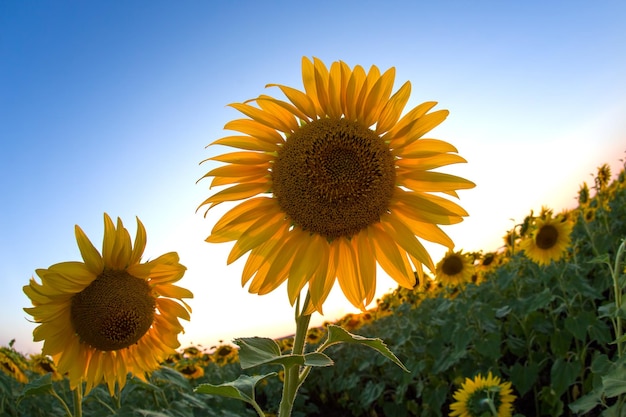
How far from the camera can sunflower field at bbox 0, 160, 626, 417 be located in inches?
144

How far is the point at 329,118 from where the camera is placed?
6.05 feet

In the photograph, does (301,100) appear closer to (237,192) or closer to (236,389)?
(237,192)

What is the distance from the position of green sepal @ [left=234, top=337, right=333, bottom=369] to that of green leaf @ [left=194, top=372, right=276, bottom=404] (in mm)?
62

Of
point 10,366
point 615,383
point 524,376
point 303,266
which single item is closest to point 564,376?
point 524,376

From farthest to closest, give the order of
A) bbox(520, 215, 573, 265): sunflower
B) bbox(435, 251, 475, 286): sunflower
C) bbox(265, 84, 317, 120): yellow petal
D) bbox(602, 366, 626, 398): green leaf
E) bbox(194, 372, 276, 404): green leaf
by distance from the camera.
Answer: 1. bbox(435, 251, 475, 286): sunflower
2. bbox(520, 215, 573, 265): sunflower
3. bbox(602, 366, 626, 398): green leaf
4. bbox(265, 84, 317, 120): yellow petal
5. bbox(194, 372, 276, 404): green leaf

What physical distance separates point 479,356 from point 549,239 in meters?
1.55

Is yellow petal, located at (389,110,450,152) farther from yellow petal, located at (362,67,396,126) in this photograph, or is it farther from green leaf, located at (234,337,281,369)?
green leaf, located at (234,337,281,369)

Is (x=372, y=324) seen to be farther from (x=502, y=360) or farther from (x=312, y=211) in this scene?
(x=312, y=211)

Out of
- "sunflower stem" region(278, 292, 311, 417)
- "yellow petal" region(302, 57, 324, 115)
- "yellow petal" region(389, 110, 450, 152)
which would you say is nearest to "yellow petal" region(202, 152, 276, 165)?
"yellow petal" region(302, 57, 324, 115)

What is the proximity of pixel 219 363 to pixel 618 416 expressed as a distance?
603 centimetres

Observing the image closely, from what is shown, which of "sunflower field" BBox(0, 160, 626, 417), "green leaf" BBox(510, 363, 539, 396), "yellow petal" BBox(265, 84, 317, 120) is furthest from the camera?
"green leaf" BBox(510, 363, 539, 396)

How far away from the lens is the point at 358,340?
1.43m

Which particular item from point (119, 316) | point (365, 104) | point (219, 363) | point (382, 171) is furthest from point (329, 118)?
point (219, 363)

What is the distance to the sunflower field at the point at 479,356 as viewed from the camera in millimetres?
3652
